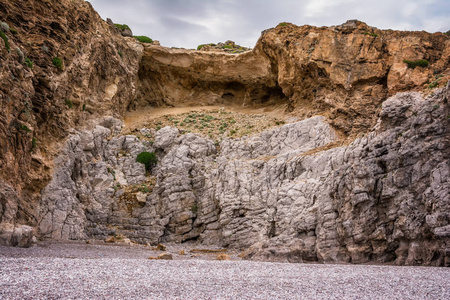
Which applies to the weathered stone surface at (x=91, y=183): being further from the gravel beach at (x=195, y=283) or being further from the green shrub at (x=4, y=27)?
the gravel beach at (x=195, y=283)

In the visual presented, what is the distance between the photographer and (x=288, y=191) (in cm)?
2400

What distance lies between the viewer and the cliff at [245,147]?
17281 mm

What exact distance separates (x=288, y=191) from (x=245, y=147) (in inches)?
400

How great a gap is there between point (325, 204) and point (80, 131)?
2326 centimetres

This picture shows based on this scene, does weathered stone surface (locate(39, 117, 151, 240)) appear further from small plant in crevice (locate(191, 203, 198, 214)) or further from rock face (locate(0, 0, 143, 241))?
small plant in crevice (locate(191, 203, 198, 214))

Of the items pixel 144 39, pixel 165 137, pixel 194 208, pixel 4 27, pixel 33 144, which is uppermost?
pixel 144 39

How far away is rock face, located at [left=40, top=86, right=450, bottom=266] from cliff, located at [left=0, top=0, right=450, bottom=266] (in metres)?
0.09

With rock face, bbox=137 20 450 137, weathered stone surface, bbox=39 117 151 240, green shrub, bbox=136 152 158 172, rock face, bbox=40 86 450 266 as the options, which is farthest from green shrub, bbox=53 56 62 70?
rock face, bbox=137 20 450 137

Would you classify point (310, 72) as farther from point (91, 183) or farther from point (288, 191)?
point (91, 183)

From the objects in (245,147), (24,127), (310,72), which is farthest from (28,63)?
(310,72)

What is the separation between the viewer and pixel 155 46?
45594 mm

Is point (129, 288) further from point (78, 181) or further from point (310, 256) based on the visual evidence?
point (78, 181)

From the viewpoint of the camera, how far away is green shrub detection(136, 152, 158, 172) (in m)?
35.7

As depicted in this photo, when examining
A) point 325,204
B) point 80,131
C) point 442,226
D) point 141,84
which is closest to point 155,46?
point 141,84
